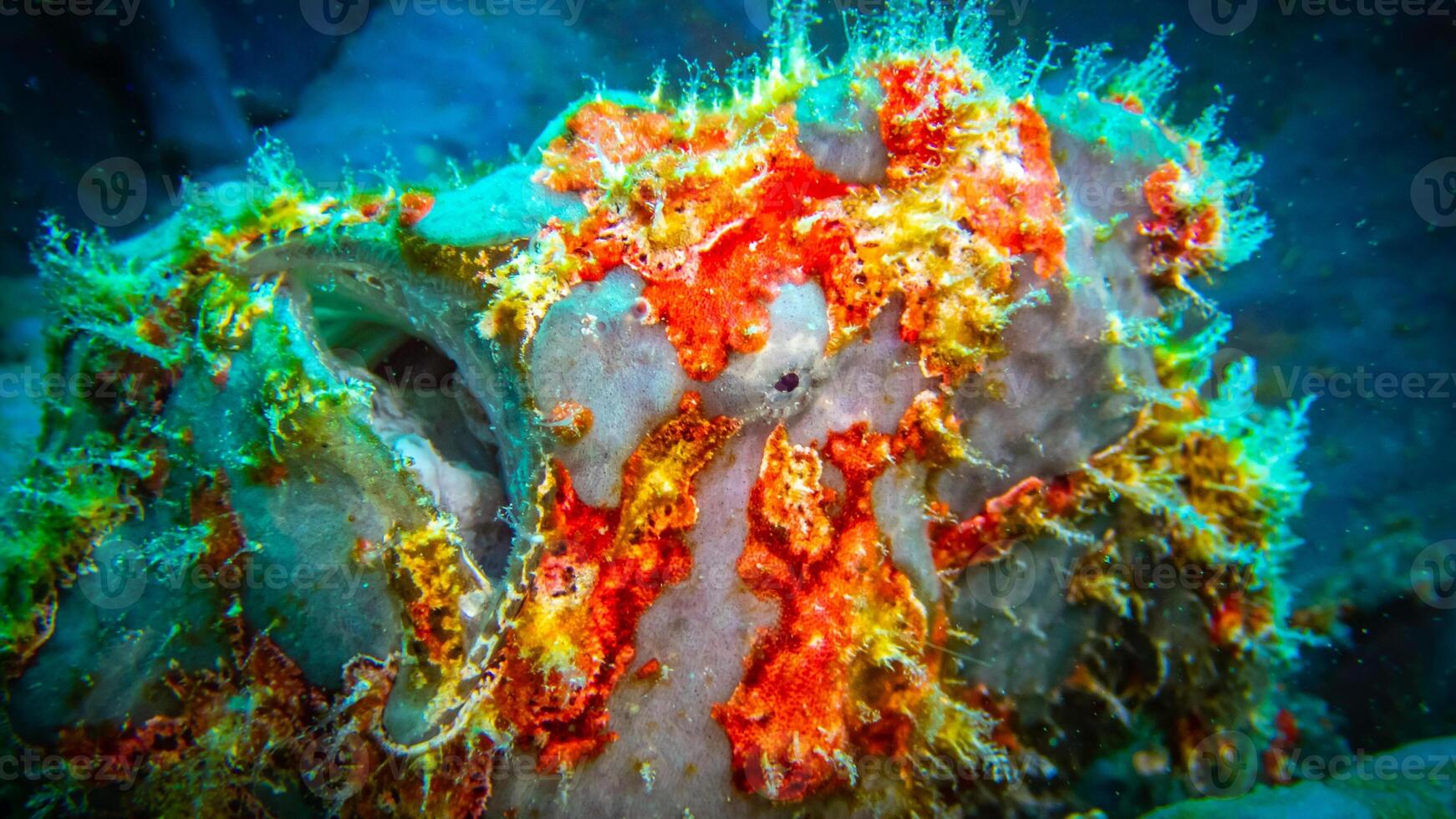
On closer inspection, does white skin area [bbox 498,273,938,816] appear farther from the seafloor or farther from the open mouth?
the seafloor

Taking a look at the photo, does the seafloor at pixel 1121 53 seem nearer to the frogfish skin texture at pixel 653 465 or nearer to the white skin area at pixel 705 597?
the frogfish skin texture at pixel 653 465

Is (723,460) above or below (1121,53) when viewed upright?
below

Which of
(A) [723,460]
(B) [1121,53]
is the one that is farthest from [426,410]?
(B) [1121,53]

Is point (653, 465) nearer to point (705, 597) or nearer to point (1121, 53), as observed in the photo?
point (705, 597)

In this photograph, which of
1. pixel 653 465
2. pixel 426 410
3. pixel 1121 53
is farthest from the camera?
pixel 1121 53

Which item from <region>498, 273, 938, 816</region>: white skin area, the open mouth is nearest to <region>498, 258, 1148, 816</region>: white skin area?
<region>498, 273, 938, 816</region>: white skin area

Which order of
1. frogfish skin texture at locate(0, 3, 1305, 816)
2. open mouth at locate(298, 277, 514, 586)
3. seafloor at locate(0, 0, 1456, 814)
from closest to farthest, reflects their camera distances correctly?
frogfish skin texture at locate(0, 3, 1305, 816) → open mouth at locate(298, 277, 514, 586) → seafloor at locate(0, 0, 1456, 814)

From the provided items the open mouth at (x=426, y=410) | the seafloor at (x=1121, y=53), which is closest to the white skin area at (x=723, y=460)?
the open mouth at (x=426, y=410)

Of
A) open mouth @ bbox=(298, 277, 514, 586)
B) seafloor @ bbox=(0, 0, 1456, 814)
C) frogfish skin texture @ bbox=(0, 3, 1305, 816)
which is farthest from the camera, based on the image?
seafloor @ bbox=(0, 0, 1456, 814)

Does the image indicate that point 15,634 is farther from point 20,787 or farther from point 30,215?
point 30,215
